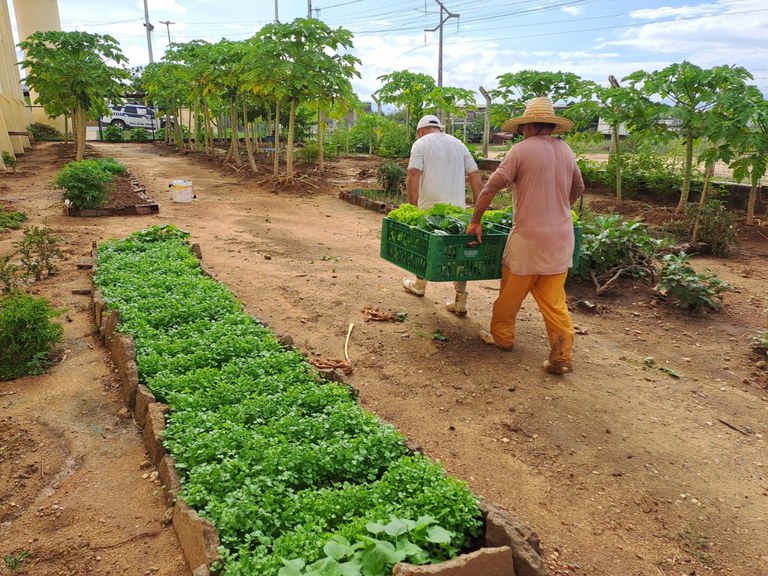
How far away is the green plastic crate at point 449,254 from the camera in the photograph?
15.3 feet

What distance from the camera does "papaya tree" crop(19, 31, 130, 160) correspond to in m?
14.6

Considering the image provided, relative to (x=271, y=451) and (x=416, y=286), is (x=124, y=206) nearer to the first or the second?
(x=416, y=286)

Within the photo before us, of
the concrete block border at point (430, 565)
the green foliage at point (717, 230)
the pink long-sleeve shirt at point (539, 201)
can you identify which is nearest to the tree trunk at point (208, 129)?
the green foliage at point (717, 230)

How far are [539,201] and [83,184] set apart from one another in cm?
868

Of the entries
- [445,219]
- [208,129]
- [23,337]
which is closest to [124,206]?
[23,337]

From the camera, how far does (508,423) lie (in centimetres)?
392

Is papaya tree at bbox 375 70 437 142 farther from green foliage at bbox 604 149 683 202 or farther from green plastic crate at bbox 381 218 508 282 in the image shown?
green plastic crate at bbox 381 218 508 282

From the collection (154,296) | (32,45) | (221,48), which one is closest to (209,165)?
(221,48)

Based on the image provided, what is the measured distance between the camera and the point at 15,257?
7484mm

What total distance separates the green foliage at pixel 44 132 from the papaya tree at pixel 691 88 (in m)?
30.1

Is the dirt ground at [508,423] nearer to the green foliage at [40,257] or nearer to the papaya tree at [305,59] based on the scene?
the green foliage at [40,257]

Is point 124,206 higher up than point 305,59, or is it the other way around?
point 305,59

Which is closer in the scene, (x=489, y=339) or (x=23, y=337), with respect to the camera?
(x=23, y=337)

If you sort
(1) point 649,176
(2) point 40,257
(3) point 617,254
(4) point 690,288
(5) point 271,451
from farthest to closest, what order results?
1. (1) point 649,176
2. (3) point 617,254
3. (2) point 40,257
4. (4) point 690,288
5. (5) point 271,451
